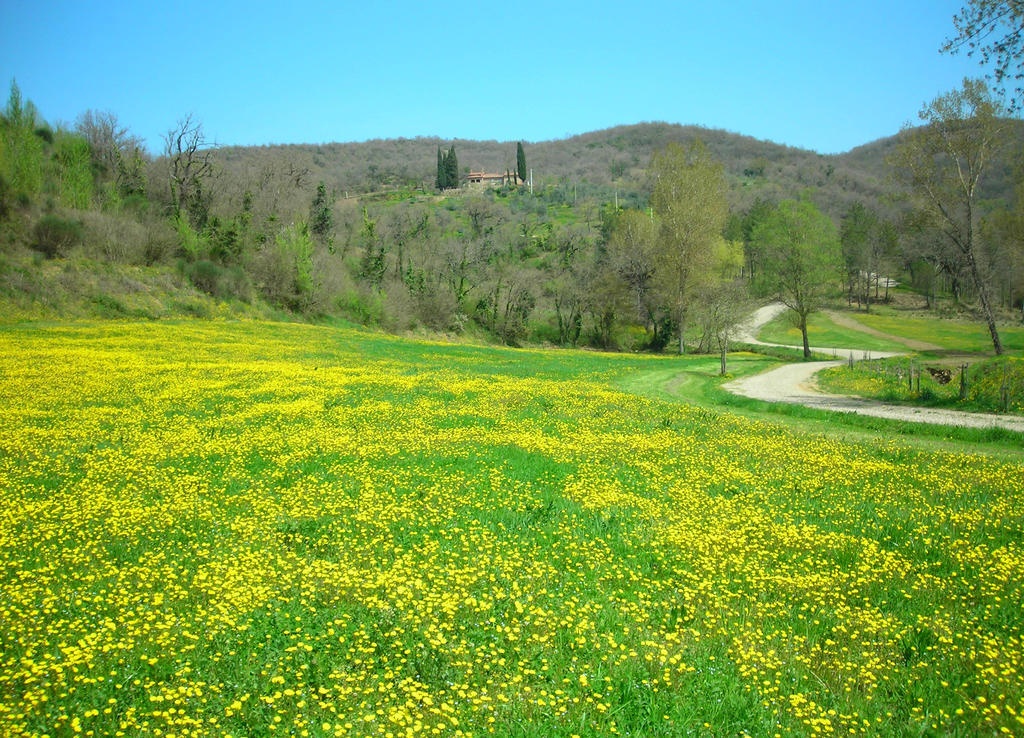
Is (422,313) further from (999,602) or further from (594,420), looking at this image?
(999,602)

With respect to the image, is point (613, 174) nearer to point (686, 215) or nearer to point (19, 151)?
point (686, 215)

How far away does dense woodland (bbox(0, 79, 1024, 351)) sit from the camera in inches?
1839

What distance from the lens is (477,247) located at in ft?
285

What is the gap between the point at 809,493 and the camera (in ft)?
42.2

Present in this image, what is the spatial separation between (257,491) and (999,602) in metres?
11.8

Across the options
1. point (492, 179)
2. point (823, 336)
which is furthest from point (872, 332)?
point (492, 179)

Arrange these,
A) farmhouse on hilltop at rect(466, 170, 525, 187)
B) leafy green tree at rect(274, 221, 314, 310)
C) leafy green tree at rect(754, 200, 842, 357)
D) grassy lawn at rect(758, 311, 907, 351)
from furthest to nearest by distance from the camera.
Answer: farmhouse on hilltop at rect(466, 170, 525, 187), grassy lawn at rect(758, 311, 907, 351), leafy green tree at rect(274, 221, 314, 310), leafy green tree at rect(754, 200, 842, 357)

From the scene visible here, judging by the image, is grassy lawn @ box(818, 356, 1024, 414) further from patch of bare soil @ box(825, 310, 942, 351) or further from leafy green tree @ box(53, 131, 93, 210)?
leafy green tree @ box(53, 131, 93, 210)

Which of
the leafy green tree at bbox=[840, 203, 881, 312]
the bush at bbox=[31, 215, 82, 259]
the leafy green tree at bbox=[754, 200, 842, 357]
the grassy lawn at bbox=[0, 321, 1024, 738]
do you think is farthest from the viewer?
the leafy green tree at bbox=[840, 203, 881, 312]

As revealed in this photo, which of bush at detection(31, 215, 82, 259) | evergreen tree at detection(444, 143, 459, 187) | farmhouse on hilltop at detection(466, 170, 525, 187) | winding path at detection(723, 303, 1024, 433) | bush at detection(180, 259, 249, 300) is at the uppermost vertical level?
farmhouse on hilltop at detection(466, 170, 525, 187)

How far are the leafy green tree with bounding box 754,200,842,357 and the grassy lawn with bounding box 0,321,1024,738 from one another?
146ft

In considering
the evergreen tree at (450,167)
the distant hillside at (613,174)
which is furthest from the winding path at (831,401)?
the evergreen tree at (450,167)

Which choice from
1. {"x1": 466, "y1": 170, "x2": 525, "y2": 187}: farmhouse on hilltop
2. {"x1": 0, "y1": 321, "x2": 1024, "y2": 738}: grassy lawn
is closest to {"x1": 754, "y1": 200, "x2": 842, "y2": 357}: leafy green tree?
{"x1": 0, "y1": 321, "x2": 1024, "y2": 738}: grassy lawn

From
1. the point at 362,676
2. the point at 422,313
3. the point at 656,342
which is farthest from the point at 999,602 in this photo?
the point at 422,313
